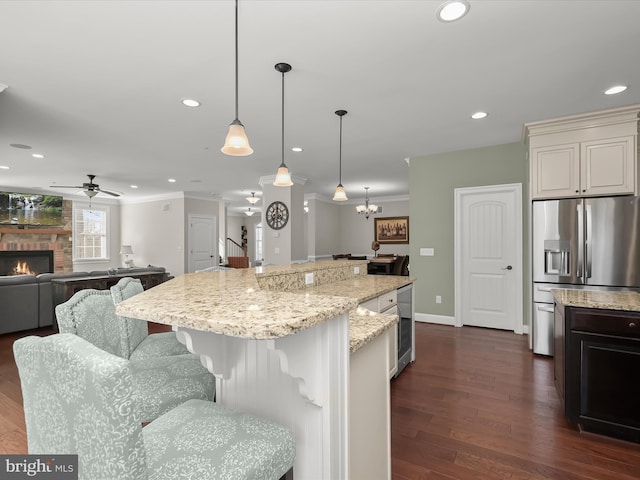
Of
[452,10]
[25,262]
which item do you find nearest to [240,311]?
[452,10]

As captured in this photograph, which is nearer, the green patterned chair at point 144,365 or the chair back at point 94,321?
the green patterned chair at point 144,365

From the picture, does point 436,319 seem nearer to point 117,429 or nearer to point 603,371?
point 603,371

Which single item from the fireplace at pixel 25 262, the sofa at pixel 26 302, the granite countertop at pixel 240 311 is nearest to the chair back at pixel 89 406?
the granite countertop at pixel 240 311

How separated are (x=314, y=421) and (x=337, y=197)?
3096mm

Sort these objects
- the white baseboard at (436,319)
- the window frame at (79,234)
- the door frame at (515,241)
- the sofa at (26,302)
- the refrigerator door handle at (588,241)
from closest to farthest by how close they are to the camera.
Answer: the refrigerator door handle at (588,241) < the door frame at (515,241) < the sofa at (26,302) < the white baseboard at (436,319) < the window frame at (79,234)

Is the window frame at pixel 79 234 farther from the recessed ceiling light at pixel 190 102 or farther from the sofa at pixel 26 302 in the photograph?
the recessed ceiling light at pixel 190 102

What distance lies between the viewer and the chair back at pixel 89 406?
2.12 feet

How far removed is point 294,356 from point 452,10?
2.11 metres

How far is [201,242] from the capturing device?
9125 millimetres

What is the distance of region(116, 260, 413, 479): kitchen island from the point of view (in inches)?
32.1

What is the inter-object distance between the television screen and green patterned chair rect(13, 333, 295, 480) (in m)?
9.27

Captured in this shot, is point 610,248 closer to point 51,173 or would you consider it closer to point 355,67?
point 355,67

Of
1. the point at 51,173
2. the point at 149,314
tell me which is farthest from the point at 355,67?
the point at 51,173

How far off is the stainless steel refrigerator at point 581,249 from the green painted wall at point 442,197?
0.97 metres
